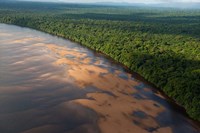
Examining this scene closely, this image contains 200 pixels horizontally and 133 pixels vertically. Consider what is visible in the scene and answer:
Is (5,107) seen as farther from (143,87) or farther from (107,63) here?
(107,63)

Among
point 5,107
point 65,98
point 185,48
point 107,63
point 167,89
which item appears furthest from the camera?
point 185,48

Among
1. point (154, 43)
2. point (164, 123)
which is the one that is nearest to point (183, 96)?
point (164, 123)

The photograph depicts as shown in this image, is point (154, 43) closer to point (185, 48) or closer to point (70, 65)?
point (185, 48)

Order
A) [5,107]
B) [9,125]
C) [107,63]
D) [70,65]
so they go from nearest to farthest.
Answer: [9,125] < [5,107] < [70,65] < [107,63]

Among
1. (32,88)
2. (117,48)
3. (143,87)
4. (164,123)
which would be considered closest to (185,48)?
(117,48)

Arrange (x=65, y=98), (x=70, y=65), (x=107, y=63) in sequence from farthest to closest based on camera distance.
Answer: (x=107, y=63), (x=70, y=65), (x=65, y=98)

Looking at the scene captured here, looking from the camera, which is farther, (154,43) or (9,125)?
(154,43)
